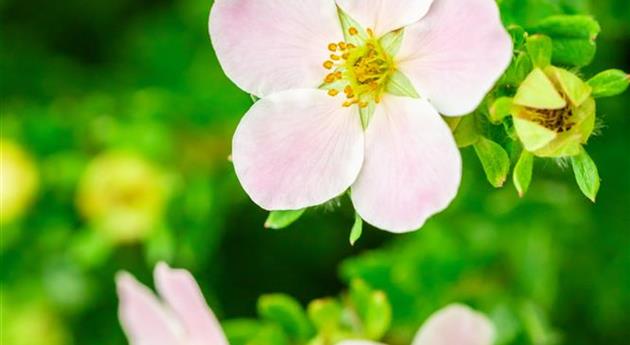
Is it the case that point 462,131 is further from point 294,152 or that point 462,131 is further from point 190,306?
point 190,306

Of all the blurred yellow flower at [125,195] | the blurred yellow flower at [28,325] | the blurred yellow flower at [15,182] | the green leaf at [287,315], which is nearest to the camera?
the green leaf at [287,315]

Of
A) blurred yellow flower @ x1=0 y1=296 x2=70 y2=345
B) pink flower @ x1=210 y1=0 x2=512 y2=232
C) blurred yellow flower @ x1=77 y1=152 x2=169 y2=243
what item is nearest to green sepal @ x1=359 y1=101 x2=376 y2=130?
pink flower @ x1=210 y1=0 x2=512 y2=232

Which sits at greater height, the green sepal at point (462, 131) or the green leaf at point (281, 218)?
the green leaf at point (281, 218)

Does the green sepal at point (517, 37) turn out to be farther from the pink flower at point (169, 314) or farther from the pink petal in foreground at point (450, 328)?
the pink flower at point (169, 314)

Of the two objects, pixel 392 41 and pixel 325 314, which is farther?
pixel 325 314

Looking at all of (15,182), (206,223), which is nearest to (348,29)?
(206,223)

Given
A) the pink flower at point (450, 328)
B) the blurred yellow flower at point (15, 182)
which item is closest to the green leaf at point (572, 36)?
the pink flower at point (450, 328)

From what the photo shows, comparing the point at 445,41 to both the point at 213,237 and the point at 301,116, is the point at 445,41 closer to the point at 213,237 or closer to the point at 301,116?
the point at 301,116
